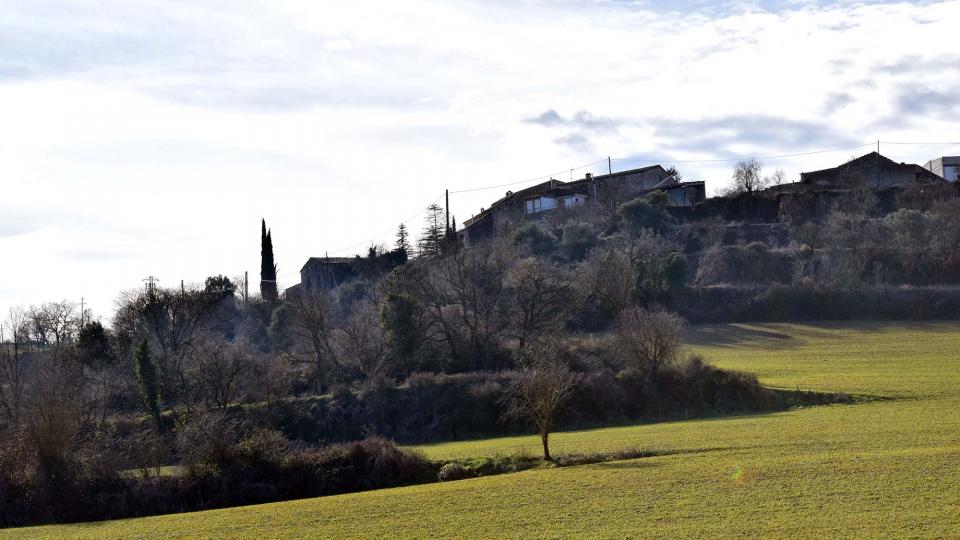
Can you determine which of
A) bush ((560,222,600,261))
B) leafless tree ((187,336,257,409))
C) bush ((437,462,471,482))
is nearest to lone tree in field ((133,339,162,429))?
leafless tree ((187,336,257,409))

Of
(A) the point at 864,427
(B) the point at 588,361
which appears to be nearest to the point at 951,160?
(B) the point at 588,361

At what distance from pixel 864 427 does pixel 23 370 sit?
6205 cm

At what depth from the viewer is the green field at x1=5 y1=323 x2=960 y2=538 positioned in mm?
28609

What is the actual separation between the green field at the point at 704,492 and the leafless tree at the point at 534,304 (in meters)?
17.1

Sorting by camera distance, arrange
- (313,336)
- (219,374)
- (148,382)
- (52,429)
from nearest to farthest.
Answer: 1. (52,429)
2. (219,374)
3. (148,382)
4. (313,336)

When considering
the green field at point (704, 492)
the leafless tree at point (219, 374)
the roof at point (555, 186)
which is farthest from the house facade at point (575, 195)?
the green field at point (704, 492)

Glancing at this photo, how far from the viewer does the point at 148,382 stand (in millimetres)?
65375

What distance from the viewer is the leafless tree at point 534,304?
70.2 m

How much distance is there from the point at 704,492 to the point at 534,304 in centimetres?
3835

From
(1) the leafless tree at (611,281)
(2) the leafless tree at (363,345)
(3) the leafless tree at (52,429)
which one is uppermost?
(1) the leafless tree at (611,281)

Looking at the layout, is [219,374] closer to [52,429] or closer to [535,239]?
[52,429]

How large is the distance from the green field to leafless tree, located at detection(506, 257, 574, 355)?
17108mm

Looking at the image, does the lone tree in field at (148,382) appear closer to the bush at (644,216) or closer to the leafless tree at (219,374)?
the leafless tree at (219,374)

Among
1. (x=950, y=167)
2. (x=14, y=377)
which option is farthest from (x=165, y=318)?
(x=950, y=167)
